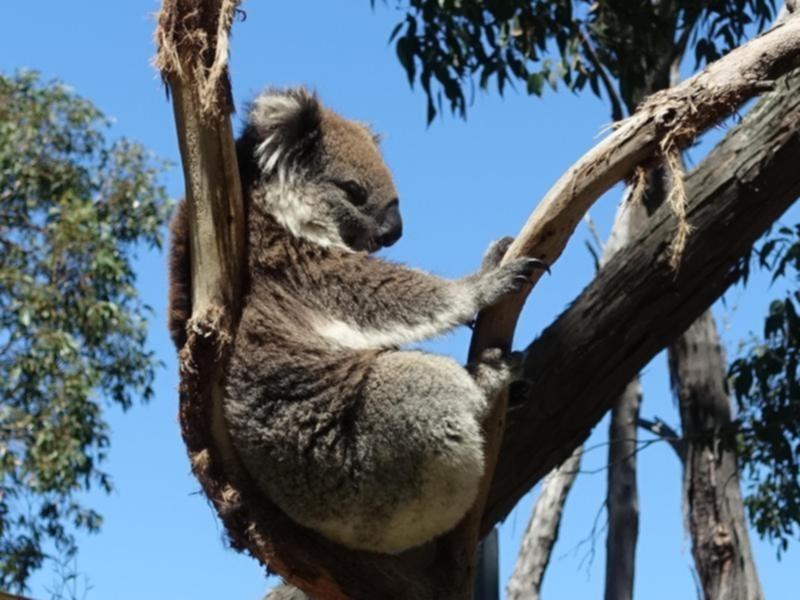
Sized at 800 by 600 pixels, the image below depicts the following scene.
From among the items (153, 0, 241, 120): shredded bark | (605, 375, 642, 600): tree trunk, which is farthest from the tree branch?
(153, 0, 241, 120): shredded bark

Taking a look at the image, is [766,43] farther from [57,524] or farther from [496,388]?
[57,524]

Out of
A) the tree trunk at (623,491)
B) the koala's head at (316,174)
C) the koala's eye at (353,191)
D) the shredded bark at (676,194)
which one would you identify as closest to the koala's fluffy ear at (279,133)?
the koala's head at (316,174)

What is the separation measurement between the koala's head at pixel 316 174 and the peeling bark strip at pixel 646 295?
735 millimetres

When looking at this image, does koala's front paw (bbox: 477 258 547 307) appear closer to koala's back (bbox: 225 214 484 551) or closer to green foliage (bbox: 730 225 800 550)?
koala's back (bbox: 225 214 484 551)

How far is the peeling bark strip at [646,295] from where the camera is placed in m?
4.30

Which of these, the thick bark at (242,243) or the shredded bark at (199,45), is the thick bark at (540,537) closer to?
the thick bark at (242,243)

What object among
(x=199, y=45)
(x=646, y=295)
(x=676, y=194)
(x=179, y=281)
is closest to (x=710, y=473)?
(x=646, y=295)

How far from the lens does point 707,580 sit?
25.1ft

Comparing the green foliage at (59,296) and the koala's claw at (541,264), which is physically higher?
the green foliage at (59,296)

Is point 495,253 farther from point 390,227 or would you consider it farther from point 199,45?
point 199,45

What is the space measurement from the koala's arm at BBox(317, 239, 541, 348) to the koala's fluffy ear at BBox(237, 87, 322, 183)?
1.57ft

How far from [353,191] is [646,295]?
1055 millimetres

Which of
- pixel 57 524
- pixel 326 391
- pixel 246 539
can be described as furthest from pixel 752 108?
pixel 57 524

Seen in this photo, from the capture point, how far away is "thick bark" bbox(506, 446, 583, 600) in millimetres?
9984
